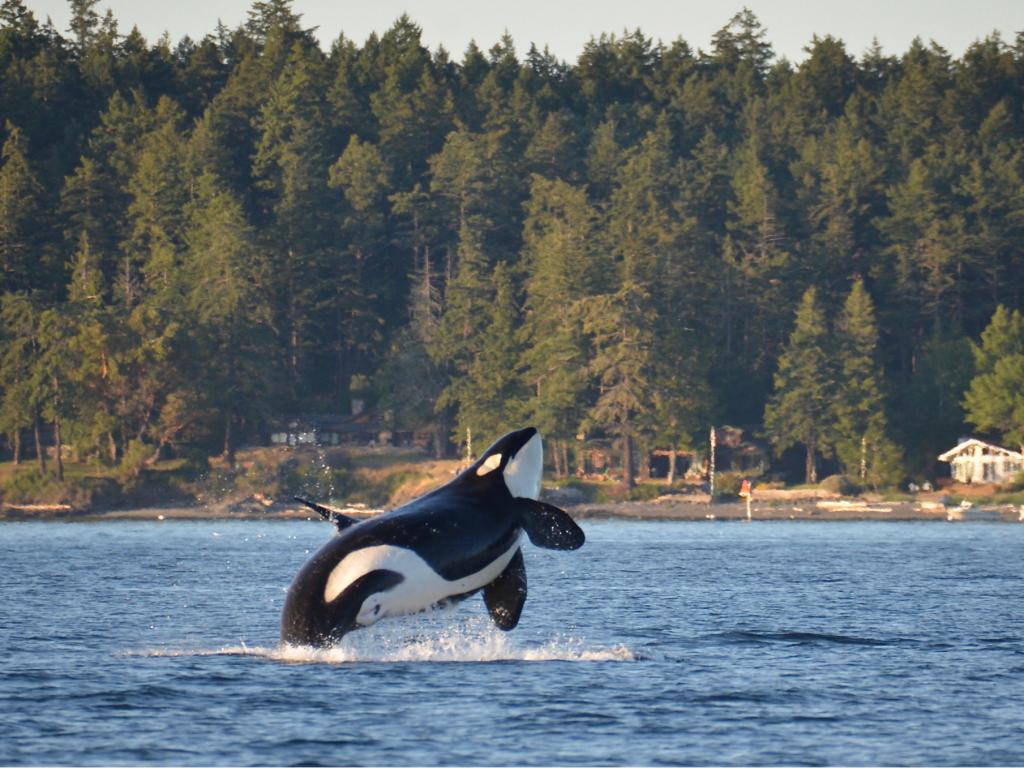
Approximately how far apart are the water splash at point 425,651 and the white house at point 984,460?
118701 mm

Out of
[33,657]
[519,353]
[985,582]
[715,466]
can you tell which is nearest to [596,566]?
[985,582]

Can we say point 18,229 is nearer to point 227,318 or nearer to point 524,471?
point 227,318

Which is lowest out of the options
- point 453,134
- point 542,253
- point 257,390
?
point 257,390

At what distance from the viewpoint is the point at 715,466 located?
6284 inches

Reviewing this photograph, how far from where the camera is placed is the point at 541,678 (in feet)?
115

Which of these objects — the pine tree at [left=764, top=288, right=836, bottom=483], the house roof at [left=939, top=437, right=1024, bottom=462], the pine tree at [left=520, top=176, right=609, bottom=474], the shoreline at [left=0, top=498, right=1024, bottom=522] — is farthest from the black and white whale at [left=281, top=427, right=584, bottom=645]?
the house roof at [left=939, top=437, right=1024, bottom=462]

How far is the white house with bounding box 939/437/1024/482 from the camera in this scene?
509 feet

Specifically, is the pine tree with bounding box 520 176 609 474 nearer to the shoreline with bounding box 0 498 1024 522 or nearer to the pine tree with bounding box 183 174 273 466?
the shoreline with bounding box 0 498 1024 522

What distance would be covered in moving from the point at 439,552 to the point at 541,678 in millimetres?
4138

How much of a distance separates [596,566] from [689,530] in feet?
153

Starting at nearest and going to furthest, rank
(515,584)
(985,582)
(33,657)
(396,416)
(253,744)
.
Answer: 1. (253,744)
2. (515,584)
3. (33,657)
4. (985,582)
5. (396,416)

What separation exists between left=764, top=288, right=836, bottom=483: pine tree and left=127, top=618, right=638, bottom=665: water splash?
4606 inches

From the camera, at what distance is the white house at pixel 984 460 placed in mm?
155000

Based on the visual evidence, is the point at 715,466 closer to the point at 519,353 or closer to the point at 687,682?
the point at 519,353
